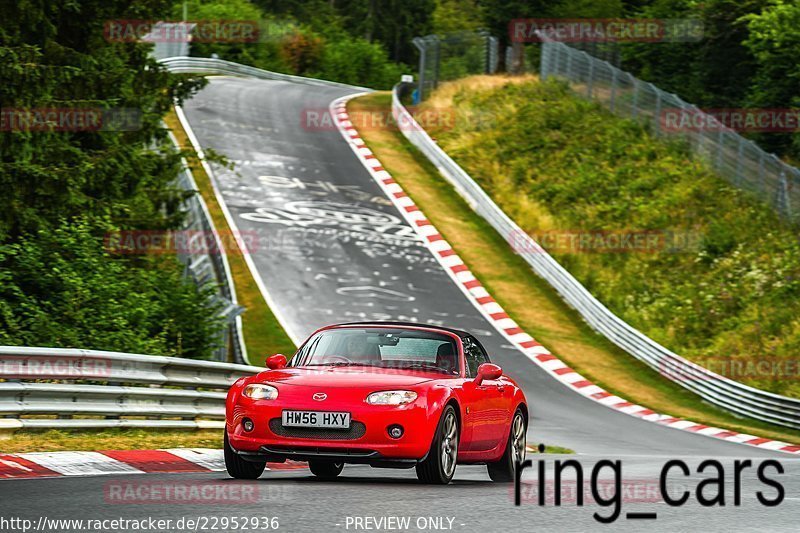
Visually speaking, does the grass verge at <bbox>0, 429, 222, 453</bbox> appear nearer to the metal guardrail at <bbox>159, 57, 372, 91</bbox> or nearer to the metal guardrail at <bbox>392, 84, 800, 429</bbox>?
the metal guardrail at <bbox>392, 84, 800, 429</bbox>

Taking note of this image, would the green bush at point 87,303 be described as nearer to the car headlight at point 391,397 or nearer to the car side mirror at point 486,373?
the car side mirror at point 486,373

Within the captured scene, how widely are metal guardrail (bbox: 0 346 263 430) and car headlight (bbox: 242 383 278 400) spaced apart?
281 cm

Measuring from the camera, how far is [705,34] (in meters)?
45.2

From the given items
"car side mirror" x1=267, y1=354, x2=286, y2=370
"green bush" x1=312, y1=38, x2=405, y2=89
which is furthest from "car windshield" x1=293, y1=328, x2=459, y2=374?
"green bush" x1=312, y1=38, x2=405, y2=89

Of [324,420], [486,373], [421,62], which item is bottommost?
[324,420]

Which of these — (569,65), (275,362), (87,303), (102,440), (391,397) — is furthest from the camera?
(569,65)

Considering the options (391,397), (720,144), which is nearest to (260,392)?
(391,397)

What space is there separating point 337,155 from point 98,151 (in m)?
22.3

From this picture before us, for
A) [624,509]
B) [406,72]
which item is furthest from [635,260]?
[406,72]

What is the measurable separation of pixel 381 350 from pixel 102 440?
332 centimetres

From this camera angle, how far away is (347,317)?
27797 millimetres

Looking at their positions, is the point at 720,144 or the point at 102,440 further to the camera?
the point at 720,144

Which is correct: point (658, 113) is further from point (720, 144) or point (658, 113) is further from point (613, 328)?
point (613, 328)

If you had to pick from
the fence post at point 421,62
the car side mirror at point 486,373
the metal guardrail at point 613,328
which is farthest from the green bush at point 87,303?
the fence post at point 421,62
